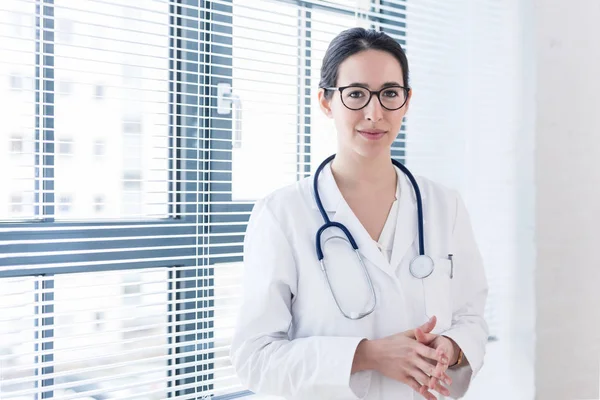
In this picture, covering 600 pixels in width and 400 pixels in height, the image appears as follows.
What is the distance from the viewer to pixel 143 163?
157cm

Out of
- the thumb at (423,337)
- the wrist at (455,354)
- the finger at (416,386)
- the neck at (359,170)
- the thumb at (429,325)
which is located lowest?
the finger at (416,386)

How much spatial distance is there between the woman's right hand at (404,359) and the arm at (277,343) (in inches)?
1.5

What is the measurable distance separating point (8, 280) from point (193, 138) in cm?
57

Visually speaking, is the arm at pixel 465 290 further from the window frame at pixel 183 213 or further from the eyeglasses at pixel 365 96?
the window frame at pixel 183 213

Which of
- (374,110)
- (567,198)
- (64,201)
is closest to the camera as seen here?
(374,110)

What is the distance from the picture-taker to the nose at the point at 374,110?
124 cm

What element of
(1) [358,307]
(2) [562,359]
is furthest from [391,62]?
(2) [562,359]

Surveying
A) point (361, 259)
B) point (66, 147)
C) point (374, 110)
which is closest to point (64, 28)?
point (66, 147)

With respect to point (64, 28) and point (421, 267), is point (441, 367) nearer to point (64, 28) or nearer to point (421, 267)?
point (421, 267)

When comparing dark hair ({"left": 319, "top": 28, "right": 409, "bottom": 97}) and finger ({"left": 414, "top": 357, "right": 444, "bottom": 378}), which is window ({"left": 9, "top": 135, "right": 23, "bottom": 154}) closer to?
dark hair ({"left": 319, "top": 28, "right": 409, "bottom": 97})

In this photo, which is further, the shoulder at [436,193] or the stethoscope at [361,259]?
the shoulder at [436,193]

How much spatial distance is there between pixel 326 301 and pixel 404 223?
0.86ft

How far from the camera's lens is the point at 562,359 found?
212 cm

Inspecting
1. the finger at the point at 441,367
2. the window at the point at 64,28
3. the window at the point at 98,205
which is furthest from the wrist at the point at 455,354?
the window at the point at 64,28
